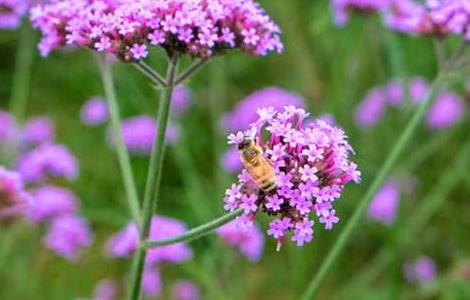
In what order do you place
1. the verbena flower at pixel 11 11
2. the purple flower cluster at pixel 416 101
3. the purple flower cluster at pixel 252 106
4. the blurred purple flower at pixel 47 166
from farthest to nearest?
the purple flower cluster at pixel 416 101
the purple flower cluster at pixel 252 106
the blurred purple flower at pixel 47 166
the verbena flower at pixel 11 11

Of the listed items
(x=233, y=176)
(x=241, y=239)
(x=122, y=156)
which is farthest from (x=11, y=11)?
(x=233, y=176)

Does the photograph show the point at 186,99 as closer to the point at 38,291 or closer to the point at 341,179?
the point at 38,291

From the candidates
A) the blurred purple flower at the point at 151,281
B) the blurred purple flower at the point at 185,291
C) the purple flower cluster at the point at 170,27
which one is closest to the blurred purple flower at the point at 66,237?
the blurred purple flower at the point at 151,281

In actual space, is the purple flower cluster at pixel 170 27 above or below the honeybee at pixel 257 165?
above

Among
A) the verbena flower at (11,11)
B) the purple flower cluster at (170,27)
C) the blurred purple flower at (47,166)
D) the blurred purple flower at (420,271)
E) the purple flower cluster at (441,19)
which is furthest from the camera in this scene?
the blurred purple flower at (420,271)

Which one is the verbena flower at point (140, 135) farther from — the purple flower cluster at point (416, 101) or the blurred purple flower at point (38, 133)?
the purple flower cluster at point (416, 101)

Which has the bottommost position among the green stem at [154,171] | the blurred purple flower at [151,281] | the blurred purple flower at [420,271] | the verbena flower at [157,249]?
the green stem at [154,171]
